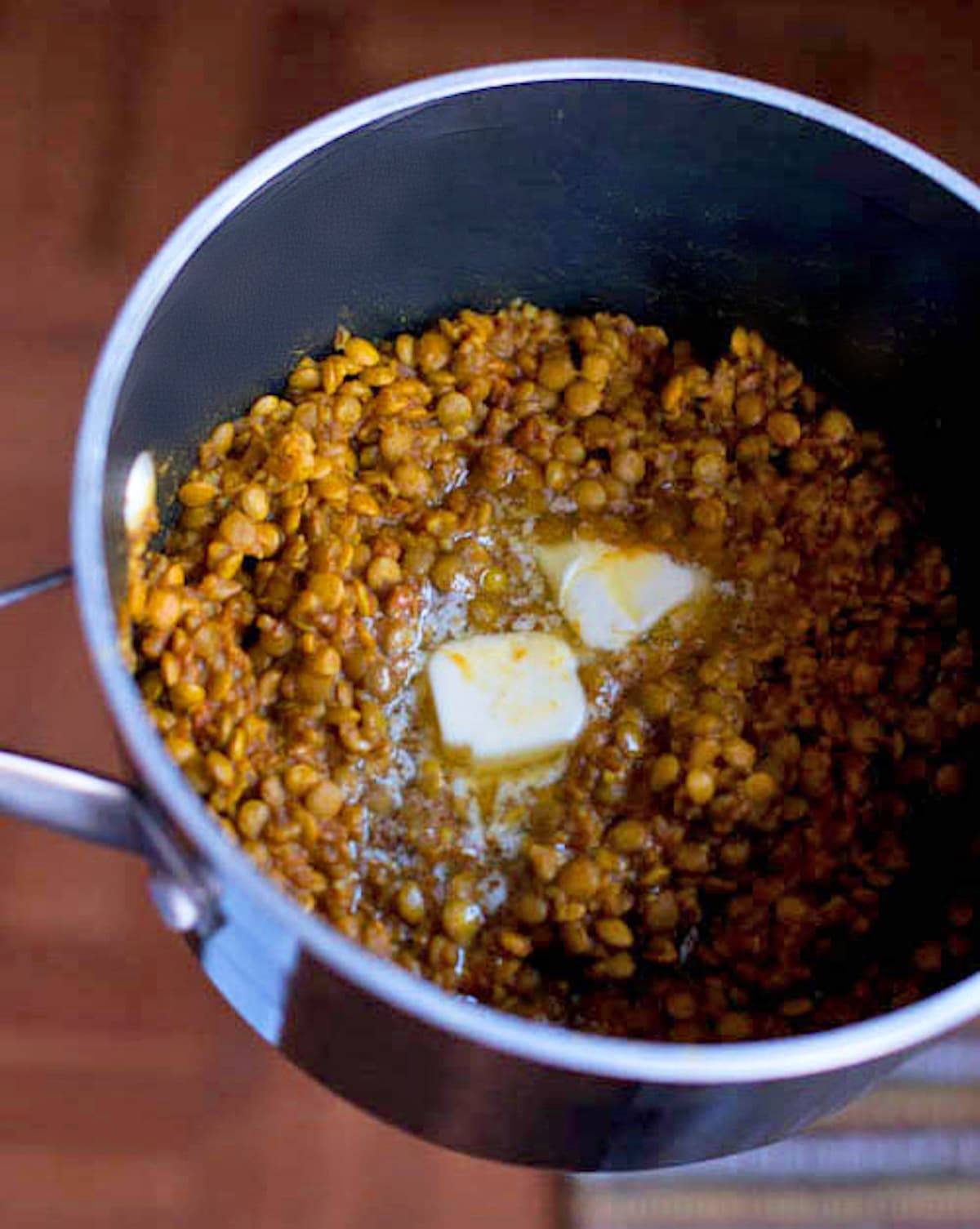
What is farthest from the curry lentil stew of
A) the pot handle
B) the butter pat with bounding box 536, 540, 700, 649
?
the pot handle

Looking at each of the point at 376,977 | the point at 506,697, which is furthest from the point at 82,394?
the point at 376,977

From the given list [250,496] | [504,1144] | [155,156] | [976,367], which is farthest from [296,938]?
[155,156]

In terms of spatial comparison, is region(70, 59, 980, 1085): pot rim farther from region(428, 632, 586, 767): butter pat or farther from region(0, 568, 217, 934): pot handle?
region(428, 632, 586, 767): butter pat

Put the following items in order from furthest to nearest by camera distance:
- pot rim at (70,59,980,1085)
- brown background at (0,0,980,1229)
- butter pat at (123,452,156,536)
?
1. brown background at (0,0,980,1229)
2. butter pat at (123,452,156,536)
3. pot rim at (70,59,980,1085)

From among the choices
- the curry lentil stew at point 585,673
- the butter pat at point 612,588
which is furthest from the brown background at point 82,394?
the butter pat at point 612,588

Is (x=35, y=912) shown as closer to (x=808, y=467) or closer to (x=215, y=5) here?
(x=808, y=467)

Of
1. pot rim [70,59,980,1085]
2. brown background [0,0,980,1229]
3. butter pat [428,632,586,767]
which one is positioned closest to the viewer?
pot rim [70,59,980,1085]

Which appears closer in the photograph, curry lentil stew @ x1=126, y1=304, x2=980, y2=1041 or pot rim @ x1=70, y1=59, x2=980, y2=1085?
pot rim @ x1=70, y1=59, x2=980, y2=1085
